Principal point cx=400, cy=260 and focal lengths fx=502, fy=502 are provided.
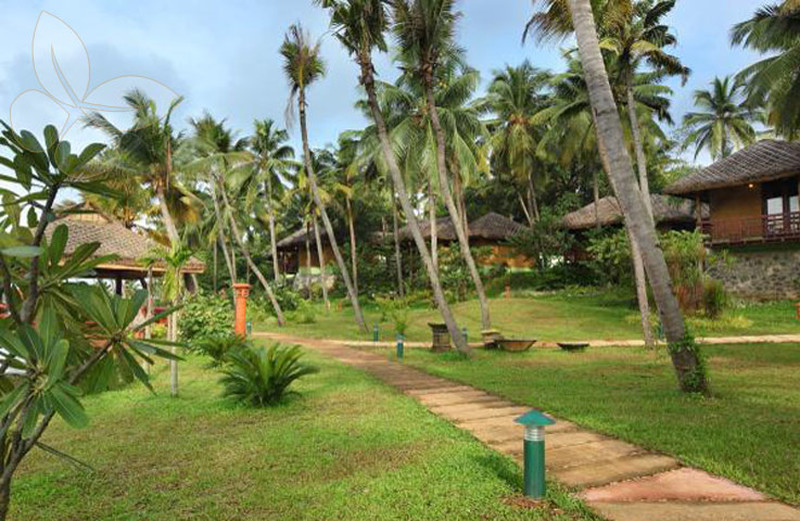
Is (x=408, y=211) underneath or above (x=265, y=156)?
underneath

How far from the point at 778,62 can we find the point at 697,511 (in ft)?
60.4

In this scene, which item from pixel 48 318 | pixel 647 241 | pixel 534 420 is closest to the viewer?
pixel 48 318

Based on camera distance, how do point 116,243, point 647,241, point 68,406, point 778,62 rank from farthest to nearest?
point 778,62 → point 116,243 → point 647,241 → point 68,406

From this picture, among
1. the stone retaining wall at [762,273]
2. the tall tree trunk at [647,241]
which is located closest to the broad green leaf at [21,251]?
the tall tree trunk at [647,241]

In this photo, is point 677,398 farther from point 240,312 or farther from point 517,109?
point 517,109

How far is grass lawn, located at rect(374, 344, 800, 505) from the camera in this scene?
4.43 m

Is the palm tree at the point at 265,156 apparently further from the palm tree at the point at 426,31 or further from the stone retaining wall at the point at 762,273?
the stone retaining wall at the point at 762,273

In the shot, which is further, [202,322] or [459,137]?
[459,137]

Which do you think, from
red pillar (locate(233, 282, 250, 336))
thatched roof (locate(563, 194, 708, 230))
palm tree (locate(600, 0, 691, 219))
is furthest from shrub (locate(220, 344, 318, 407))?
thatched roof (locate(563, 194, 708, 230))

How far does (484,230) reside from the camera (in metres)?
31.6

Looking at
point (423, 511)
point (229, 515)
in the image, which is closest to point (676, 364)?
point (423, 511)

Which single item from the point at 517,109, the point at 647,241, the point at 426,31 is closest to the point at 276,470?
the point at 647,241

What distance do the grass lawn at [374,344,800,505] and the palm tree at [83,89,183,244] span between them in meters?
10.8

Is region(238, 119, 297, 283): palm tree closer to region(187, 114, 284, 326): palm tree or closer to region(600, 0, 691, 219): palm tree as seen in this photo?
region(187, 114, 284, 326): palm tree
